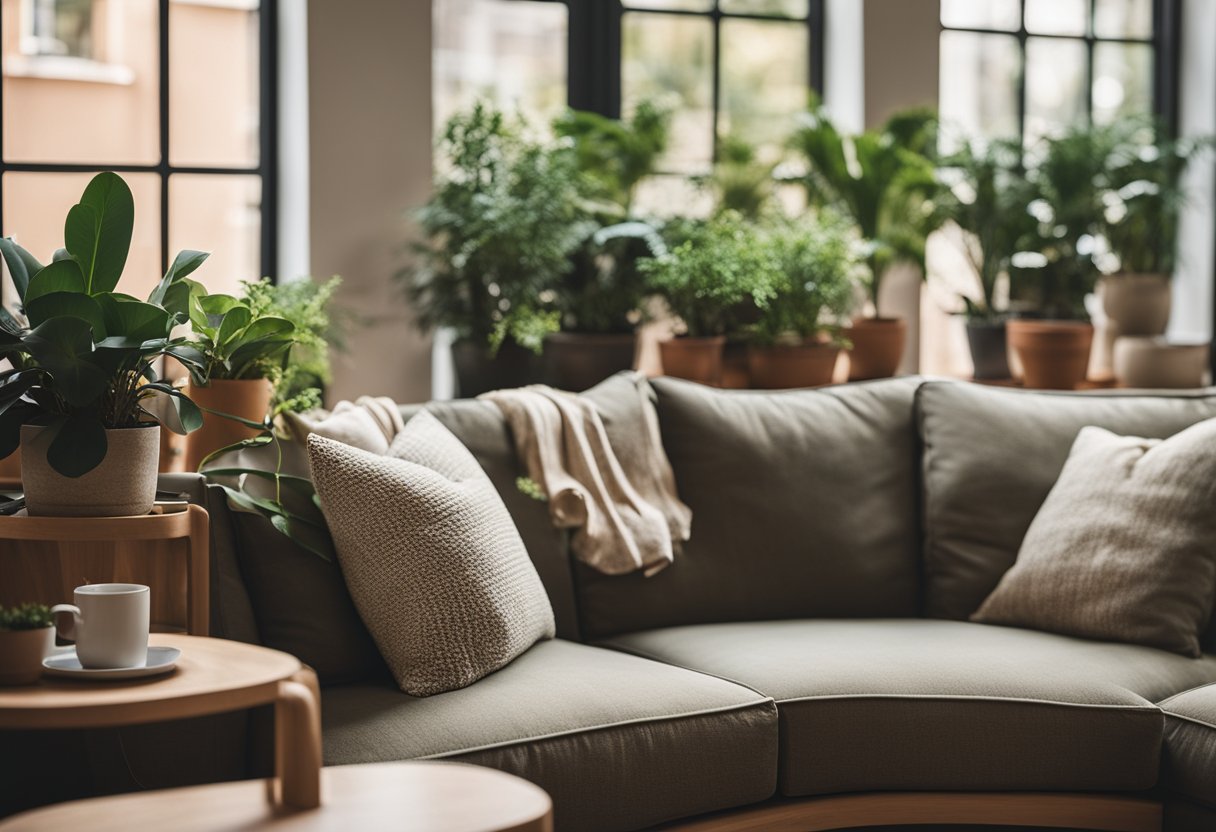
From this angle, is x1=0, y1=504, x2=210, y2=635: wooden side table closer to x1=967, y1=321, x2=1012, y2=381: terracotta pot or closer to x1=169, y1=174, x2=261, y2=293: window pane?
x1=169, y1=174, x2=261, y2=293: window pane

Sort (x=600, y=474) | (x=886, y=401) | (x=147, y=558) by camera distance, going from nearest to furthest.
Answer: (x=147, y=558), (x=600, y=474), (x=886, y=401)

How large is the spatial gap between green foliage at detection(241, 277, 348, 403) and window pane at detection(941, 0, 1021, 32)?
2.22 m

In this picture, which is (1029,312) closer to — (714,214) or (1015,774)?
(714,214)

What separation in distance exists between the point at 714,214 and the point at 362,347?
1.01 meters

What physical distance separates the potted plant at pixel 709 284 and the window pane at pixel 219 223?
3.53 ft

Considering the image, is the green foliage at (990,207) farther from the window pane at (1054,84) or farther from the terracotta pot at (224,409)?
the terracotta pot at (224,409)

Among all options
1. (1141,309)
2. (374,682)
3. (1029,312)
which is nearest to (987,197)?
(1029,312)

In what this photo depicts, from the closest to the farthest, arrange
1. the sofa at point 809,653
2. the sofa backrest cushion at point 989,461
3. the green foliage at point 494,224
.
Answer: the sofa at point 809,653
the sofa backrest cushion at point 989,461
the green foliage at point 494,224

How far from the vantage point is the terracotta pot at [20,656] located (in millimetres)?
1767

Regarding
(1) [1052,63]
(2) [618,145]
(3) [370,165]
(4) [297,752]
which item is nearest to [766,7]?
(2) [618,145]

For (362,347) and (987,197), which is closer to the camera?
(362,347)

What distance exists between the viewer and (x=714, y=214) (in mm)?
3830

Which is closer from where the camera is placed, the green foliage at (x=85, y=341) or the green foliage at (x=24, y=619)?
the green foliage at (x=24, y=619)

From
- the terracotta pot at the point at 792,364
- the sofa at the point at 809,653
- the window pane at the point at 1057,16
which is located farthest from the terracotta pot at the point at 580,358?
the window pane at the point at 1057,16
